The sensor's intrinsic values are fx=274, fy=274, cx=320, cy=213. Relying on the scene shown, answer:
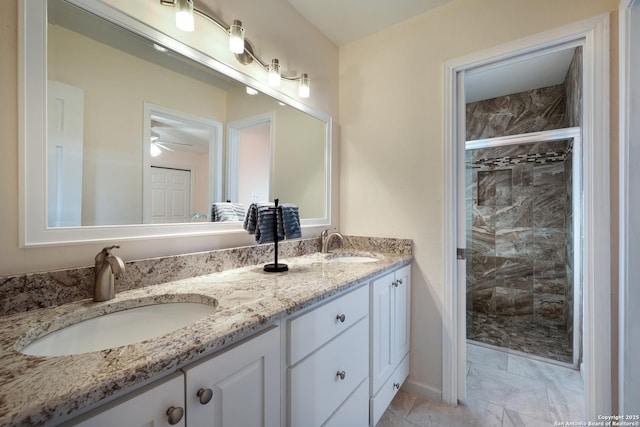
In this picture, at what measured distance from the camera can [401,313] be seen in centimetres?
163

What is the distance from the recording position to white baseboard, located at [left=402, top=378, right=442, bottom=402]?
1673mm

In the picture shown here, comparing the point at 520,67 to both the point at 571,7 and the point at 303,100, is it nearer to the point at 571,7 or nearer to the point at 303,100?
the point at 571,7

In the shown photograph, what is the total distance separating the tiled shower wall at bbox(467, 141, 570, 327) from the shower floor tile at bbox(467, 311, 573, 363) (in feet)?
0.31

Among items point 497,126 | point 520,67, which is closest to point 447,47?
point 520,67

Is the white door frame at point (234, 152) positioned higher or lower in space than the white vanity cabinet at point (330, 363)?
higher

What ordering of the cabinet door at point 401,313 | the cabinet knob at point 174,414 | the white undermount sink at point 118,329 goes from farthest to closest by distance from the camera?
the cabinet door at point 401,313
the white undermount sink at point 118,329
the cabinet knob at point 174,414

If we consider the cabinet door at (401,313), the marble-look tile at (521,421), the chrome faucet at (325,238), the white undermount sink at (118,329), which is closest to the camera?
the white undermount sink at (118,329)

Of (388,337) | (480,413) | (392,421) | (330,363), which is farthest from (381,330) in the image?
(480,413)

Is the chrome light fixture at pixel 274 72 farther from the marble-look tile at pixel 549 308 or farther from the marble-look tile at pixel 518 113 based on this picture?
the marble-look tile at pixel 549 308

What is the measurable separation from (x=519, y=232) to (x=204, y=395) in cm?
316

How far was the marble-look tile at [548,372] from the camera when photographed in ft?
5.80

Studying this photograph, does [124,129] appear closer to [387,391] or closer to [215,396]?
[215,396]

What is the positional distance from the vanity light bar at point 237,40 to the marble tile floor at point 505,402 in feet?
6.50

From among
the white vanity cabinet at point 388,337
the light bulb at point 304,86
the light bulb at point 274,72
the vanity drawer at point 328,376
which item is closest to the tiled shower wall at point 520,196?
the white vanity cabinet at point 388,337
